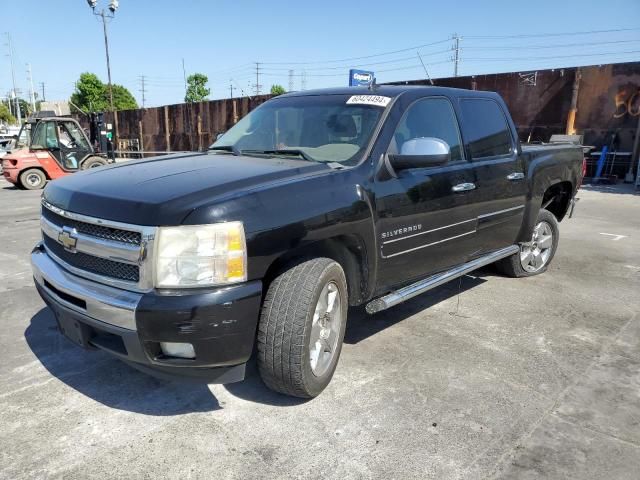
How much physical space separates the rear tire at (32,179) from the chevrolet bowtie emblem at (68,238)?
1404cm

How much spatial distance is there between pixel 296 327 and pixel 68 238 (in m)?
1.37

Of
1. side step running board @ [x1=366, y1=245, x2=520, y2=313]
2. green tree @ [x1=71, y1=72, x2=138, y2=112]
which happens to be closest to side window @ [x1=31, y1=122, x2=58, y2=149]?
side step running board @ [x1=366, y1=245, x2=520, y2=313]

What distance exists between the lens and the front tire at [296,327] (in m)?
2.67

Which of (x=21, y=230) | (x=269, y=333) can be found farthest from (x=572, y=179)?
(x=21, y=230)

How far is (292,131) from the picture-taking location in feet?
12.6

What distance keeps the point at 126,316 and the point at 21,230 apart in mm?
7054

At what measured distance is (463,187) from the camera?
13.1ft

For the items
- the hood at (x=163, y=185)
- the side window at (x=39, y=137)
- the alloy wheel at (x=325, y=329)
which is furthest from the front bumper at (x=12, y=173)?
the alloy wheel at (x=325, y=329)

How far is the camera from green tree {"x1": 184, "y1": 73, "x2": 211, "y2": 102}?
76438mm

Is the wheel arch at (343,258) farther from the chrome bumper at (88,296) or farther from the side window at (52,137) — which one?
the side window at (52,137)

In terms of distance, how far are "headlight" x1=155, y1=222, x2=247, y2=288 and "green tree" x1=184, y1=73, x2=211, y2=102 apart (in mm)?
78841

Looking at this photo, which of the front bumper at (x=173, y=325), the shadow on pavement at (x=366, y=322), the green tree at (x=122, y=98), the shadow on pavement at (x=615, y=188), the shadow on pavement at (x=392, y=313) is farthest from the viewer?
the green tree at (x=122, y=98)

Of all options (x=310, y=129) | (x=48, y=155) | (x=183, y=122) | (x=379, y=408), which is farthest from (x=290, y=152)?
(x=183, y=122)

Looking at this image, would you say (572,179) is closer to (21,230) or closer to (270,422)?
(270,422)
